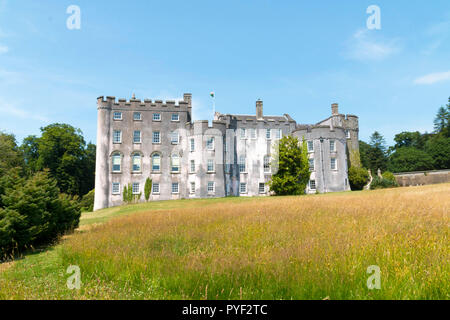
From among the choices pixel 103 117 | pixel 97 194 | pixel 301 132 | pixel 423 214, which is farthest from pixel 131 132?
pixel 423 214

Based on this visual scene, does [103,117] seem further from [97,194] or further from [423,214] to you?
[423,214]

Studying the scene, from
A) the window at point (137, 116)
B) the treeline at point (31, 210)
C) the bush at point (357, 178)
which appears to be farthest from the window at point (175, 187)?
the bush at point (357, 178)

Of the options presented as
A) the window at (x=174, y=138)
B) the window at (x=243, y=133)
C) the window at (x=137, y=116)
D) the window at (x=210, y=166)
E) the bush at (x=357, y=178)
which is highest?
the window at (x=137, y=116)

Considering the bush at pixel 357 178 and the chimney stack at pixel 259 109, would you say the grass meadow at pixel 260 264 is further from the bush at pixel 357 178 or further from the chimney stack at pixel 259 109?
the chimney stack at pixel 259 109

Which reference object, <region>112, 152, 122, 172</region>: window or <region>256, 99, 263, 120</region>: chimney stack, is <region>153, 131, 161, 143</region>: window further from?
<region>256, 99, 263, 120</region>: chimney stack

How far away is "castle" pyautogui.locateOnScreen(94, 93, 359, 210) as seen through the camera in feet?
128

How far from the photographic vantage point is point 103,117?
3934 cm

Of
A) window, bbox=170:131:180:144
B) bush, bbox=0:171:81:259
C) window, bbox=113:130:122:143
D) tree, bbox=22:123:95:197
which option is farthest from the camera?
tree, bbox=22:123:95:197

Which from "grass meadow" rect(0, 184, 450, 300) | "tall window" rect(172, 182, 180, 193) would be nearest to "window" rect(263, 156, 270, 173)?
"tall window" rect(172, 182, 180, 193)

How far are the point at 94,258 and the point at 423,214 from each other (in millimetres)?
9838

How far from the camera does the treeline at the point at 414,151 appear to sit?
223ft

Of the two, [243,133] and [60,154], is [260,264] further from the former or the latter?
[60,154]

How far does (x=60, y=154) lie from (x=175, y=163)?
81.9 feet

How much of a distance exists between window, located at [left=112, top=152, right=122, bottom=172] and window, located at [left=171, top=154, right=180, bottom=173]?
722cm
